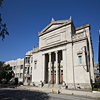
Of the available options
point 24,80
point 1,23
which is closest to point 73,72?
point 1,23

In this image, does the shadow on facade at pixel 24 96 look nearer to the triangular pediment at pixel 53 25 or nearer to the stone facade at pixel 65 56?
the stone facade at pixel 65 56

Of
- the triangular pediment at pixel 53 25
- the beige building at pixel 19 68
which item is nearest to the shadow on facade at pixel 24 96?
the triangular pediment at pixel 53 25

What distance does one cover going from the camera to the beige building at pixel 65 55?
20359mm

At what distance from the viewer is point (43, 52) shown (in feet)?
92.3

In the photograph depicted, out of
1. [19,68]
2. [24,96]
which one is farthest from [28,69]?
[24,96]

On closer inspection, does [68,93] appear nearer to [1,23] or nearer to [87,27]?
[1,23]

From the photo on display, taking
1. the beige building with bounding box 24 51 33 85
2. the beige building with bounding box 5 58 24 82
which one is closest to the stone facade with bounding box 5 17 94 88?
the beige building with bounding box 24 51 33 85

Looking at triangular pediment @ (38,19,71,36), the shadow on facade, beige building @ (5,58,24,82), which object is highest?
triangular pediment @ (38,19,71,36)

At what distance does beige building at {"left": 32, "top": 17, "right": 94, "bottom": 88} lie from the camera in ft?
66.8

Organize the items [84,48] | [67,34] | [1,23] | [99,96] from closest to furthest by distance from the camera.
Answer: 1. [1,23]
2. [99,96]
3. [84,48]
4. [67,34]

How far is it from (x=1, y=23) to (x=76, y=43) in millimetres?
17192

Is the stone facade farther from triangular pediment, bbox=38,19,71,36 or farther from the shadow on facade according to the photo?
the shadow on facade

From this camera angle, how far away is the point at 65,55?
23078 mm

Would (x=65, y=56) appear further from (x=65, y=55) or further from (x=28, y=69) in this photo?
(x=28, y=69)
